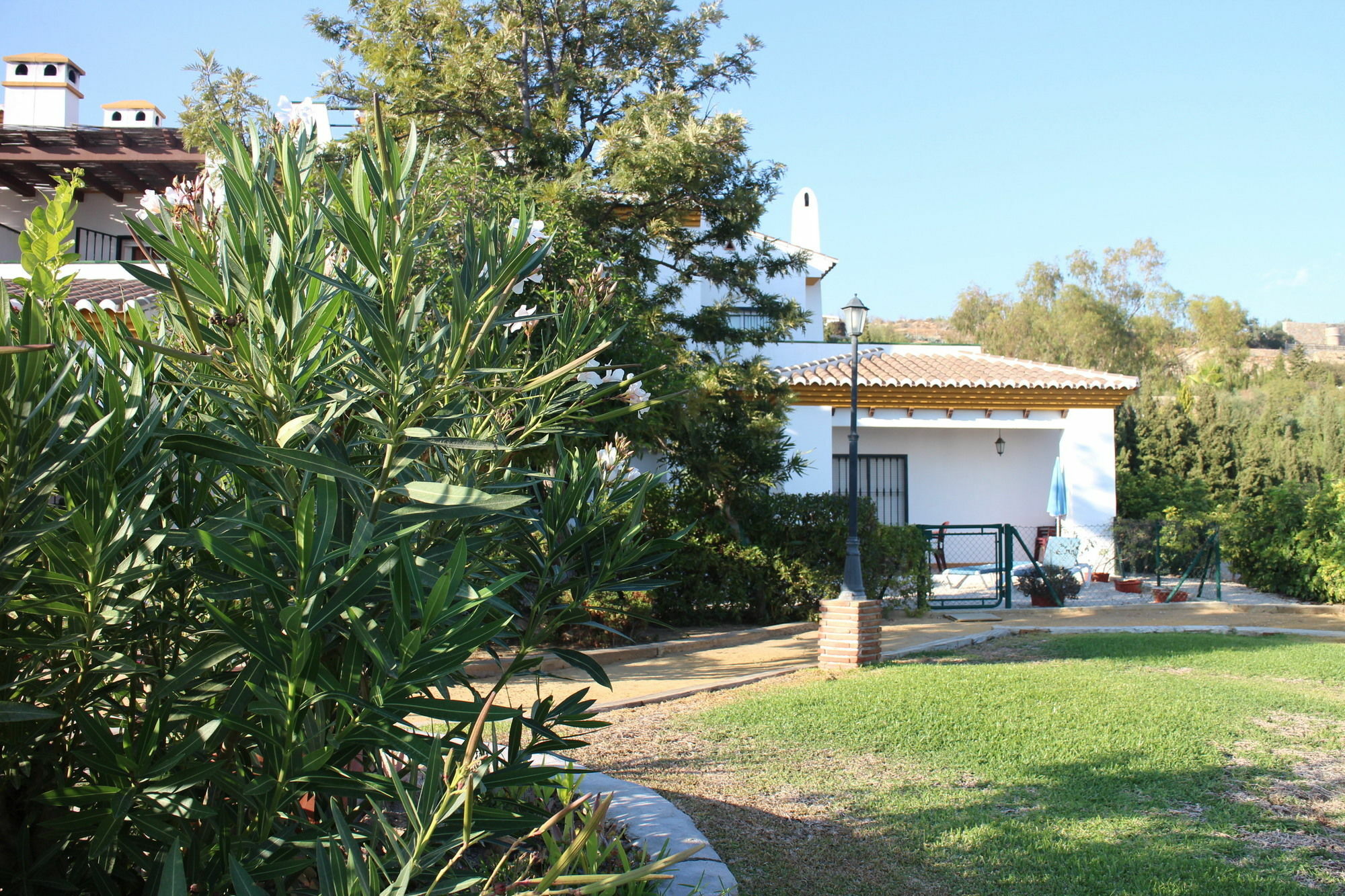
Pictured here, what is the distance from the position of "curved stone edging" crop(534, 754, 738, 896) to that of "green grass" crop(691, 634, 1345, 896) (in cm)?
42

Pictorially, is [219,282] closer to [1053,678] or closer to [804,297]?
[1053,678]

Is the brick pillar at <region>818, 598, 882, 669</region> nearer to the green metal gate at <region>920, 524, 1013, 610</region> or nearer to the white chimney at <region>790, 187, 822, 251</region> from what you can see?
the green metal gate at <region>920, 524, 1013, 610</region>

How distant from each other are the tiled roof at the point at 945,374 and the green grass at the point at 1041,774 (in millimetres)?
8901

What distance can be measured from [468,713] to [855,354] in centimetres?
1016

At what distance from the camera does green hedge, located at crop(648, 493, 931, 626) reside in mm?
11984

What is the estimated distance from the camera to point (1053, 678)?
877 centimetres

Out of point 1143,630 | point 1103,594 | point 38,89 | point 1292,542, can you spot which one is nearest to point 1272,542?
point 1292,542

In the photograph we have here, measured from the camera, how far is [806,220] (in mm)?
26922

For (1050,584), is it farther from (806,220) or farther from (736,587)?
(806,220)

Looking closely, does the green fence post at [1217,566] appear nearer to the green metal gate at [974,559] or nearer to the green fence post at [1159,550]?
the green fence post at [1159,550]

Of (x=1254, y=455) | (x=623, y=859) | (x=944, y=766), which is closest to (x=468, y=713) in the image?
(x=623, y=859)

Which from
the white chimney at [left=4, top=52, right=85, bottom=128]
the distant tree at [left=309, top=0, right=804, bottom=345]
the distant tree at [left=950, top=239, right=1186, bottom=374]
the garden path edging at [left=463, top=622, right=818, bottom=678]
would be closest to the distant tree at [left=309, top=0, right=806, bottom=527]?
the distant tree at [left=309, top=0, right=804, bottom=345]

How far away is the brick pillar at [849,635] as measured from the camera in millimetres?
9359

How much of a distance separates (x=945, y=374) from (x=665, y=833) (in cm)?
1677
